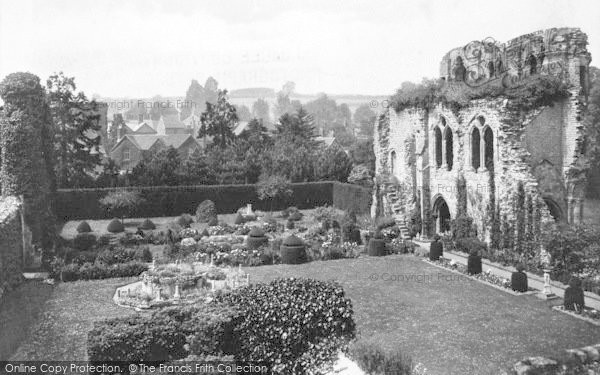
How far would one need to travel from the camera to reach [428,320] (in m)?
18.1

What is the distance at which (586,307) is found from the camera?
62.1 ft

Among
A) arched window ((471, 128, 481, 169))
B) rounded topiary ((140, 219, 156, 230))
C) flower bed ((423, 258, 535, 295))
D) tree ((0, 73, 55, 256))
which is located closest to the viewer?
flower bed ((423, 258, 535, 295))

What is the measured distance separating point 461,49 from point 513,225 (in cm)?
1320

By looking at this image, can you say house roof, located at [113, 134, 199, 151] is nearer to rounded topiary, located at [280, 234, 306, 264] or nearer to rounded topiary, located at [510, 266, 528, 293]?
rounded topiary, located at [280, 234, 306, 264]

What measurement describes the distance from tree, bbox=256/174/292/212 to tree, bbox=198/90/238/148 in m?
17.7

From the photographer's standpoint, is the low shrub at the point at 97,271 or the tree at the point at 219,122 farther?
the tree at the point at 219,122

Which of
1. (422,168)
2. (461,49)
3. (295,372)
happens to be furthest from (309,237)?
(295,372)

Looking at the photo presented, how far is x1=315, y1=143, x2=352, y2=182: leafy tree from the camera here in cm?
5094

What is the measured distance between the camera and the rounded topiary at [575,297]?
18562 millimetres

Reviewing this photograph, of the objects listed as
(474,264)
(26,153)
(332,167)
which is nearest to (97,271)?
(26,153)

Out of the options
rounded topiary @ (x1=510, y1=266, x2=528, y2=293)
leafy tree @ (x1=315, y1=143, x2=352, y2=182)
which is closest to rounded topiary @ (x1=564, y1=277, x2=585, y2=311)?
rounded topiary @ (x1=510, y1=266, x2=528, y2=293)

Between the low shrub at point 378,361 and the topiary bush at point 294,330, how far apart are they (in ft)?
3.25

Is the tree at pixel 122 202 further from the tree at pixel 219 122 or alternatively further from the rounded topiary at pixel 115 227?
the tree at pixel 219 122

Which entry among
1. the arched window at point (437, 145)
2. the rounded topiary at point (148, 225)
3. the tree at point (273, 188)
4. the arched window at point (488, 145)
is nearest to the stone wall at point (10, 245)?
the rounded topiary at point (148, 225)
